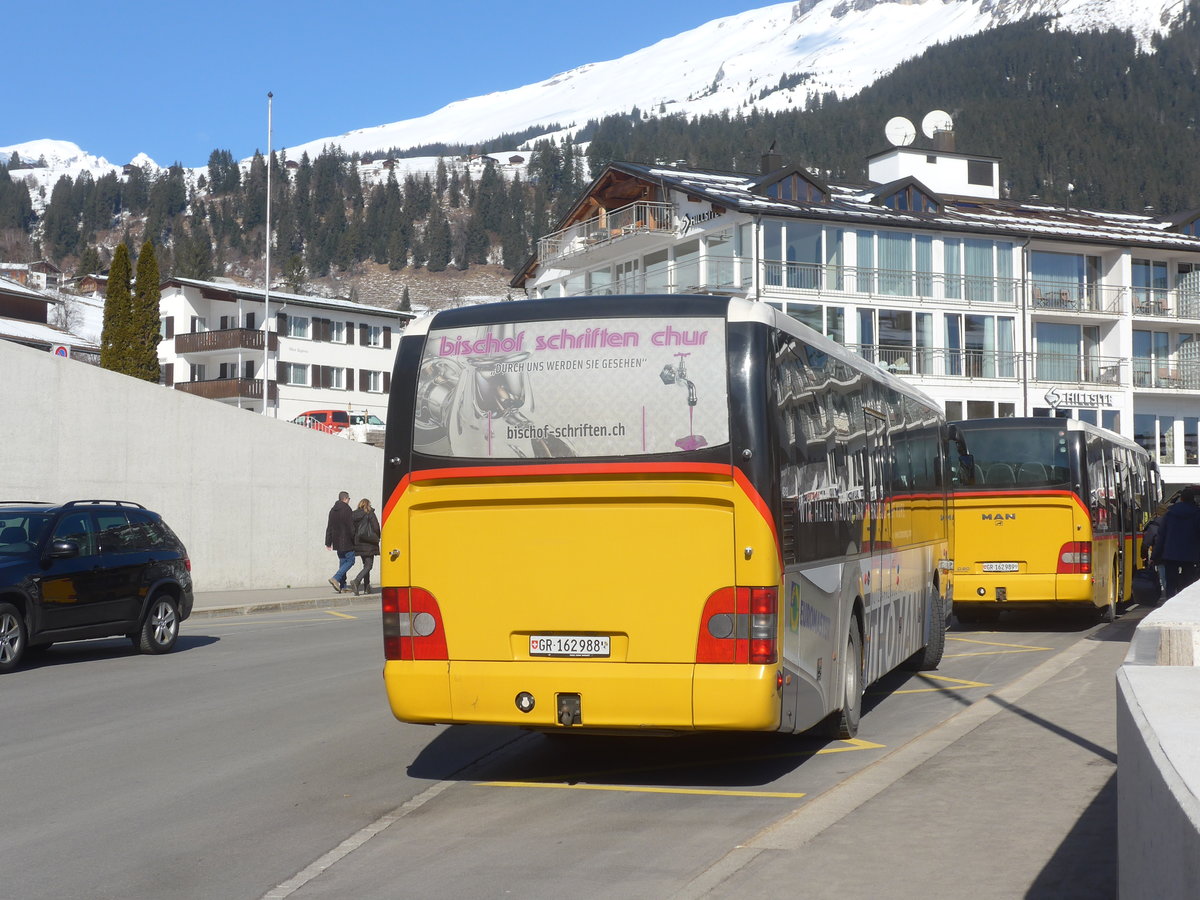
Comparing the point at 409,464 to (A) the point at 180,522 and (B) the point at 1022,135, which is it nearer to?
(A) the point at 180,522

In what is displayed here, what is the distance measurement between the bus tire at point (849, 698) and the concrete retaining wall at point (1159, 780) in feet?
12.5

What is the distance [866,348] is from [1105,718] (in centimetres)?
4483

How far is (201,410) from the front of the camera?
28.9 meters

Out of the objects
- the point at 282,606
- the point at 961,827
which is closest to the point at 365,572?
the point at 282,606

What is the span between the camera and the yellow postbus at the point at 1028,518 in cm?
1920

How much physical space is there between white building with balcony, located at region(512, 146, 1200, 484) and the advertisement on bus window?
142 ft

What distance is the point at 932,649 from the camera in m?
14.5

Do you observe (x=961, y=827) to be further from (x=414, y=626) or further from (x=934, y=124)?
(x=934, y=124)

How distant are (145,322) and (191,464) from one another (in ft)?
142

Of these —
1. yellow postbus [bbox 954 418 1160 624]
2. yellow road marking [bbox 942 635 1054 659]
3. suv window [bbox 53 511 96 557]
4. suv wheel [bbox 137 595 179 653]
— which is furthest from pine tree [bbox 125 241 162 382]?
yellow road marking [bbox 942 635 1054 659]

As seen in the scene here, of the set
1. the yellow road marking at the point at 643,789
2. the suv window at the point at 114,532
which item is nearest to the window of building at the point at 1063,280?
the suv window at the point at 114,532

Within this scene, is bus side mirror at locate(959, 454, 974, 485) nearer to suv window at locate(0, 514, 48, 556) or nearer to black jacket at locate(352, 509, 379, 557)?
suv window at locate(0, 514, 48, 556)

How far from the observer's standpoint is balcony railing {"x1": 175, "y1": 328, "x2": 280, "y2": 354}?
81.2m

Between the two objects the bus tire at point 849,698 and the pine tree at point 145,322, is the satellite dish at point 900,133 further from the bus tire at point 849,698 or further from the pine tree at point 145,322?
the bus tire at point 849,698
